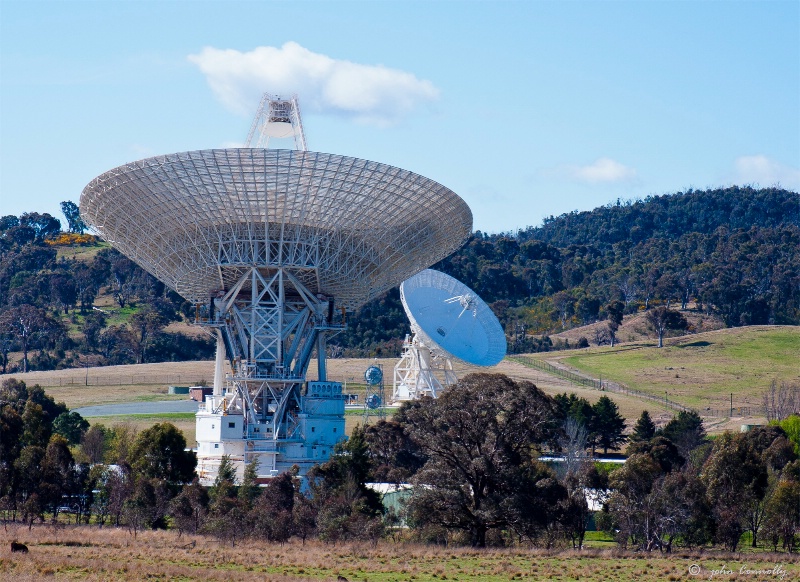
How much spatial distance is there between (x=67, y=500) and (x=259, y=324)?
536 inches

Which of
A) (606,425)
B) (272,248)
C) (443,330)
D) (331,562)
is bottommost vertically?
(331,562)

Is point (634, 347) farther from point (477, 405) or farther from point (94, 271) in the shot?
point (477, 405)

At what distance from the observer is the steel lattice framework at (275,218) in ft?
196

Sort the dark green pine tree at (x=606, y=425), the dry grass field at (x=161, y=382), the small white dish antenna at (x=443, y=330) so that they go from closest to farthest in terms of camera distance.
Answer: the small white dish antenna at (x=443, y=330) → the dark green pine tree at (x=606, y=425) → the dry grass field at (x=161, y=382)

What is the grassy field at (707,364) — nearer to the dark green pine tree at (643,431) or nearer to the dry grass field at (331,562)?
the dark green pine tree at (643,431)

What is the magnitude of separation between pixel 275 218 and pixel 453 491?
19.7 meters

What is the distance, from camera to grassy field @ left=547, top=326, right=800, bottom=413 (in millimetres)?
129500

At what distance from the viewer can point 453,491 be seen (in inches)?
1983

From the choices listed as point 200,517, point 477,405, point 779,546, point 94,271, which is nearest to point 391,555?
point 477,405

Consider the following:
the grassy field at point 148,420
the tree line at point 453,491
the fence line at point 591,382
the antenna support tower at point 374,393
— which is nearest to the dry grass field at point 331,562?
the tree line at point 453,491

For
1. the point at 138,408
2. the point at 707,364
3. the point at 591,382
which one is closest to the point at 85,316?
the point at 138,408

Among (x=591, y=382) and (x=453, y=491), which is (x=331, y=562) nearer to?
(x=453, y=491)

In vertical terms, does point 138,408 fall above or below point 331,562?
above

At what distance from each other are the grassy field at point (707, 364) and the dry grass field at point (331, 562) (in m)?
77.4
